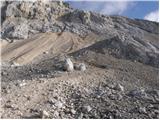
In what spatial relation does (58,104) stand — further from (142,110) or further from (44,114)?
(142,110)

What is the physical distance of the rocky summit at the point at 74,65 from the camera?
1334 centimetres

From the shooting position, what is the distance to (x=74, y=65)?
18609mm

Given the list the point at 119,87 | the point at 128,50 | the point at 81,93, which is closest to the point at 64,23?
the point at 128,50

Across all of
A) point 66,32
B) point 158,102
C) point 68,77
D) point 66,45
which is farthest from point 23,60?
point 158,102

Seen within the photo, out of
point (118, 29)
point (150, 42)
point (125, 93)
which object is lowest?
point (125, 93)

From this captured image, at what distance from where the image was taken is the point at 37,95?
1436 centimetres

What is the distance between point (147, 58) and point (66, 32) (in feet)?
36.6

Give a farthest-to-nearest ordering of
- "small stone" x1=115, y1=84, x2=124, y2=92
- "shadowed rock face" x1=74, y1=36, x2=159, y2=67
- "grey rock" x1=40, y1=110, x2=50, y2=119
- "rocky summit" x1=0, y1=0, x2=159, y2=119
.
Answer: "shadowed rock face" x1=74, y1=36, x2=159, y2=67 < "small stone" x1=115, y1=84, x2=124, y2=92 < "rocky summit" x1=0, y1=0, x2=159, y2=119 < "grey rock" x1=40, y1=110, x2=50, y2=119

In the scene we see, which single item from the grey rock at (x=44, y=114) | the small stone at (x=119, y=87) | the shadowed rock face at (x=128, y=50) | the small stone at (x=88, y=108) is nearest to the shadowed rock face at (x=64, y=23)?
the shadowed rock face at (x=128, y=50)

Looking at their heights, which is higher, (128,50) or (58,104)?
(128,50)

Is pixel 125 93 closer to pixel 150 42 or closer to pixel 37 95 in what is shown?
pixel 37 95

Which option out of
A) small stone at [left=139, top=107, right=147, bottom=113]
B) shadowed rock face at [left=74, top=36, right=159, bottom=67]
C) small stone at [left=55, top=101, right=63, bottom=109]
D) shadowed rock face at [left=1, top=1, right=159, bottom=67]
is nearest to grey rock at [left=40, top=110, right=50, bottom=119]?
small stone at [left=55, top=101, right=63, bottom=109]

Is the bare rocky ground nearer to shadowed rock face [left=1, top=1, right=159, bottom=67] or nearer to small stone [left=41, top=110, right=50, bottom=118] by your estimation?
small stone [left=41, top=110, right=50, bottom=118]

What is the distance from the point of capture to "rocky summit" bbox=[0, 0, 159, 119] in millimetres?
13336
